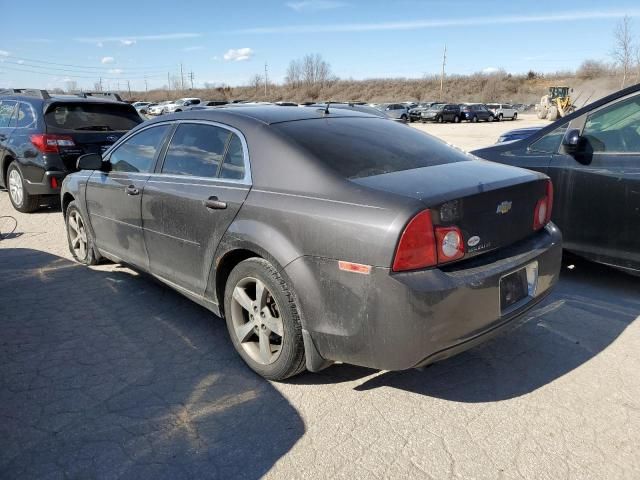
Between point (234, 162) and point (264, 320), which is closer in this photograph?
point (264, 320)

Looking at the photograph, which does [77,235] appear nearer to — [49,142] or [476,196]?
[49,142]

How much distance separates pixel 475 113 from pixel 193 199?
45.8 meters

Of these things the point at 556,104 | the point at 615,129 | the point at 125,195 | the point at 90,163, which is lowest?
the point at 125,195

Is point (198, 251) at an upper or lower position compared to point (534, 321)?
upper

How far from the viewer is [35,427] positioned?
2771mm

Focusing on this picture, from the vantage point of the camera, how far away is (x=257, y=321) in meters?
3.20

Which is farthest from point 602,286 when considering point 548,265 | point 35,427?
point 35,427

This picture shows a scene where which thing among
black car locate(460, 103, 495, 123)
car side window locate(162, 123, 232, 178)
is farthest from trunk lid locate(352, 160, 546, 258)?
black car locate(460, 103, 495, 123)

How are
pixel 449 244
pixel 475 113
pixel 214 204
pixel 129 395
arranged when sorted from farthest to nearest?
1. pixel 475 113
2. pixel 214 204
3. pixel 129 395
4. pixel 449 244

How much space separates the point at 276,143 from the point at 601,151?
3.05 metres

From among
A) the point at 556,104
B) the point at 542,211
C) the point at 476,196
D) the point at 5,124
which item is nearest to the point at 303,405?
the point at 476,196

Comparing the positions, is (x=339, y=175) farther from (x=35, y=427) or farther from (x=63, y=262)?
(x=63, y=262)

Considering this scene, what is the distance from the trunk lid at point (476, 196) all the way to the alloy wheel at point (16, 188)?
7022 mm

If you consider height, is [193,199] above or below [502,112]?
below
